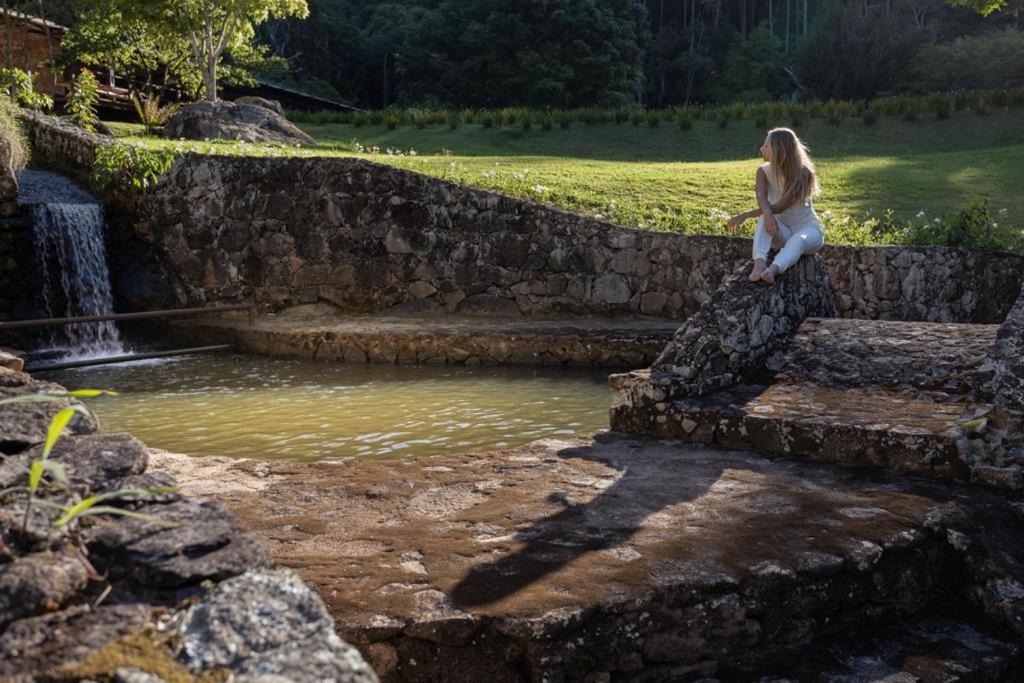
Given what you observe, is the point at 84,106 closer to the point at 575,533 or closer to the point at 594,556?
the point at 575,533

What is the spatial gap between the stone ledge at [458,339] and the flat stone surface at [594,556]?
15.2 feet

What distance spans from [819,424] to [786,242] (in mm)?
1685

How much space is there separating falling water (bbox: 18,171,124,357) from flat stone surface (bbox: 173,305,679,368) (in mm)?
1186

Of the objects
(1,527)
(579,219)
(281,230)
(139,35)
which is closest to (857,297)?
(579,219)

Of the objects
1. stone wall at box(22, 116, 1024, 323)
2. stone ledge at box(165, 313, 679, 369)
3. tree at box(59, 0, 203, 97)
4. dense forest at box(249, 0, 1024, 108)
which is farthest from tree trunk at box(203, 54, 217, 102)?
dense forest at box(249, 0, 1024, 108)

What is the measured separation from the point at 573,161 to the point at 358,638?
46.0ft

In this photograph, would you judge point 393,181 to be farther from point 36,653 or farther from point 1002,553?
point 36,653

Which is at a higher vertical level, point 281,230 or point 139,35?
point 139,35

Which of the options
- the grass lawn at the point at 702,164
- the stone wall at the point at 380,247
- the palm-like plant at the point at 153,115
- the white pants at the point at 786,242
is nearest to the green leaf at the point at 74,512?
the white pants at the point at 786,242

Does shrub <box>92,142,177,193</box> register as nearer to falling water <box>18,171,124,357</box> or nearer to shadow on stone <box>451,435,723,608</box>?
Answer: falling water <box>18,171,124,357</box>

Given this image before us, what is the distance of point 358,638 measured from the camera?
9.25 feet

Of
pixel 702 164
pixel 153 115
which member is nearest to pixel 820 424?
pixel 702 164

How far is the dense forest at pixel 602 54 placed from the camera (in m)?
33.1

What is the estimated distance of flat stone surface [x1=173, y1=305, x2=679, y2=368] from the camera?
30.5 ft
